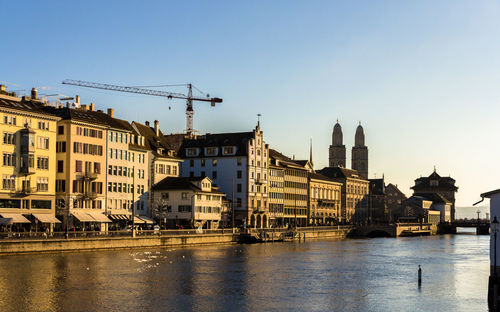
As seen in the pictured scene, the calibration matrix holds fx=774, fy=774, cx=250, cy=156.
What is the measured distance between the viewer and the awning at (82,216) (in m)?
105

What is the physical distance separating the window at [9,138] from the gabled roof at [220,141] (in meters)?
61.5

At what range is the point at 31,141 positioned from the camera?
324 ft

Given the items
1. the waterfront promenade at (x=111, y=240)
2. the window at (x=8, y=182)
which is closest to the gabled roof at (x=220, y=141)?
the waterfront promenade at (x=111, y=240)

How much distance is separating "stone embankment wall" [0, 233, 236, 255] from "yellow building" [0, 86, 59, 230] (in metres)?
9.94

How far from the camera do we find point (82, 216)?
4183 inches

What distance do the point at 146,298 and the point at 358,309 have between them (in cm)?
1451

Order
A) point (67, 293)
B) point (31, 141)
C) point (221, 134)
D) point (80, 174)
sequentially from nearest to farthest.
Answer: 1. point (67, 293)
2. point (31, 141)
3. point (80, 174)
4. point (221, 134)

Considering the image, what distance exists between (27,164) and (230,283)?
44.1 m

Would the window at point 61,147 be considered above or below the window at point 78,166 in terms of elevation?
above

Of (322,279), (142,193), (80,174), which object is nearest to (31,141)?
(80,174)

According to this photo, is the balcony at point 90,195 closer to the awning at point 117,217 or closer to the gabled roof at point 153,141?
the awning at point 117,217

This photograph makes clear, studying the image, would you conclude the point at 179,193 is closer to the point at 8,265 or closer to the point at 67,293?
the point at 8,265

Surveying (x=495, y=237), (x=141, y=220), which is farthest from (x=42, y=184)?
(x=495, y=237)

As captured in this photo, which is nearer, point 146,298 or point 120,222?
point 146,298
